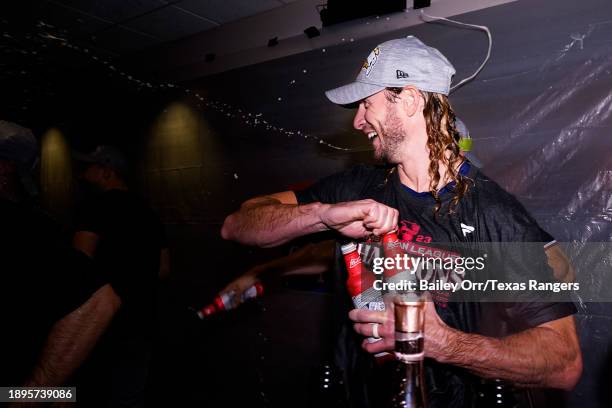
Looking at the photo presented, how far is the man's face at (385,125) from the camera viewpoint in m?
1.36

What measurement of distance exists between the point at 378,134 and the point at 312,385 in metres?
0.93

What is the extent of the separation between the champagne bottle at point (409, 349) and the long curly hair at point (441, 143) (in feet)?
2.31

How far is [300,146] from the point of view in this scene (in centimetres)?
268

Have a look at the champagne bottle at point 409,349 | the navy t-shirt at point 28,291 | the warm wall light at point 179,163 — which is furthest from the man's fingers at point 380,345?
the warm wall light at point 179,163

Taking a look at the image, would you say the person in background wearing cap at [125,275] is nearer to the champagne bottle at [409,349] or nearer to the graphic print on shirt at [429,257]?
the graphic print on shirt at [429,257]

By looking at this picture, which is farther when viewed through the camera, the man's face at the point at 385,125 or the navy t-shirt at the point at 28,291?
the man's face at the point at 385,125

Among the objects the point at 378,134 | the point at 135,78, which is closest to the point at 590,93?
the point at 378,134

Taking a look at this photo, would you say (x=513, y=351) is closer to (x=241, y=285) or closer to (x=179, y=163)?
(x=241, y=285)

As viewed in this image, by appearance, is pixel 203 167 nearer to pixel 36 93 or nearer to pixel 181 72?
pixel 181 72

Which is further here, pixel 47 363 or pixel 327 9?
pixel 327 9

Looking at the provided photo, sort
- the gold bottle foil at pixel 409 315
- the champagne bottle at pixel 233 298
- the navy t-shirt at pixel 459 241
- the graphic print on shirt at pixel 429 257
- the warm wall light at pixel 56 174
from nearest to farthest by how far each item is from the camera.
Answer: the gold bottle foil at pixel 409 315
the navy t-shirt at pixel 459 241
the graphic print on shirt at pixel 429 257
the champagne bottle at pixel 233 298
the warm wall light at pixel 56 174

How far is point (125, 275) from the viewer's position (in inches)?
88.5

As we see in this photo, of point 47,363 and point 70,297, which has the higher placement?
point 70,297

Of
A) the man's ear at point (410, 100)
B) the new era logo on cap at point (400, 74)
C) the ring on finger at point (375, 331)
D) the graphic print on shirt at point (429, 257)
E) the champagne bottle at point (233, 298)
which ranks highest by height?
the new era logo on cap at point (400, 74)
